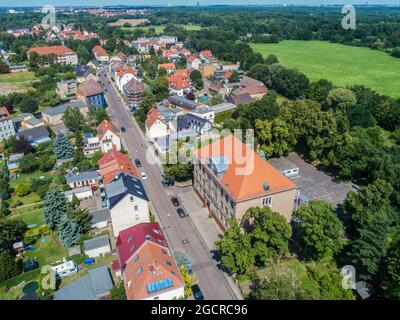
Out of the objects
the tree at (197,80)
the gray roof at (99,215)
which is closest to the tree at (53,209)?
the gray roof at (99,215)

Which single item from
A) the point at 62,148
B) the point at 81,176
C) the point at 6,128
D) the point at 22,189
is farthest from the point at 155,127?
the point at 6,128

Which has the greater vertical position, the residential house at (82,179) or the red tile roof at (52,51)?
the red tile roof at (52,51)

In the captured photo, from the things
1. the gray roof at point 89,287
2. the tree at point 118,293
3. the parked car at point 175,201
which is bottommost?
the gray roof at point 89,287

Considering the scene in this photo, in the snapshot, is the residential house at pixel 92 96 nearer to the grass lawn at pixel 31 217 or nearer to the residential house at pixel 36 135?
the residential house at pixel 36 135

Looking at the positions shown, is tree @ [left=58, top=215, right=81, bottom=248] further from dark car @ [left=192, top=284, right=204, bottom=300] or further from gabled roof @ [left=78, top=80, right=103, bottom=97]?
gabled roof @ [left=78, top=80, right=103, bottom=97]

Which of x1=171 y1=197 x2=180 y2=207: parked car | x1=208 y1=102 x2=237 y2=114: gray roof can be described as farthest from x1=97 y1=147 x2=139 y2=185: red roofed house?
x1=208 y1=102 x2=237 y2=114: gray roof

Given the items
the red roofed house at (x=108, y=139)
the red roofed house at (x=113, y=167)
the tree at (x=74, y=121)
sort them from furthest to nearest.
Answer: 1. the tree at (x=74, y=121)
2. the red roofed house at (x=108, y=139)
3. the red roofed house at (x=113, y=167)
